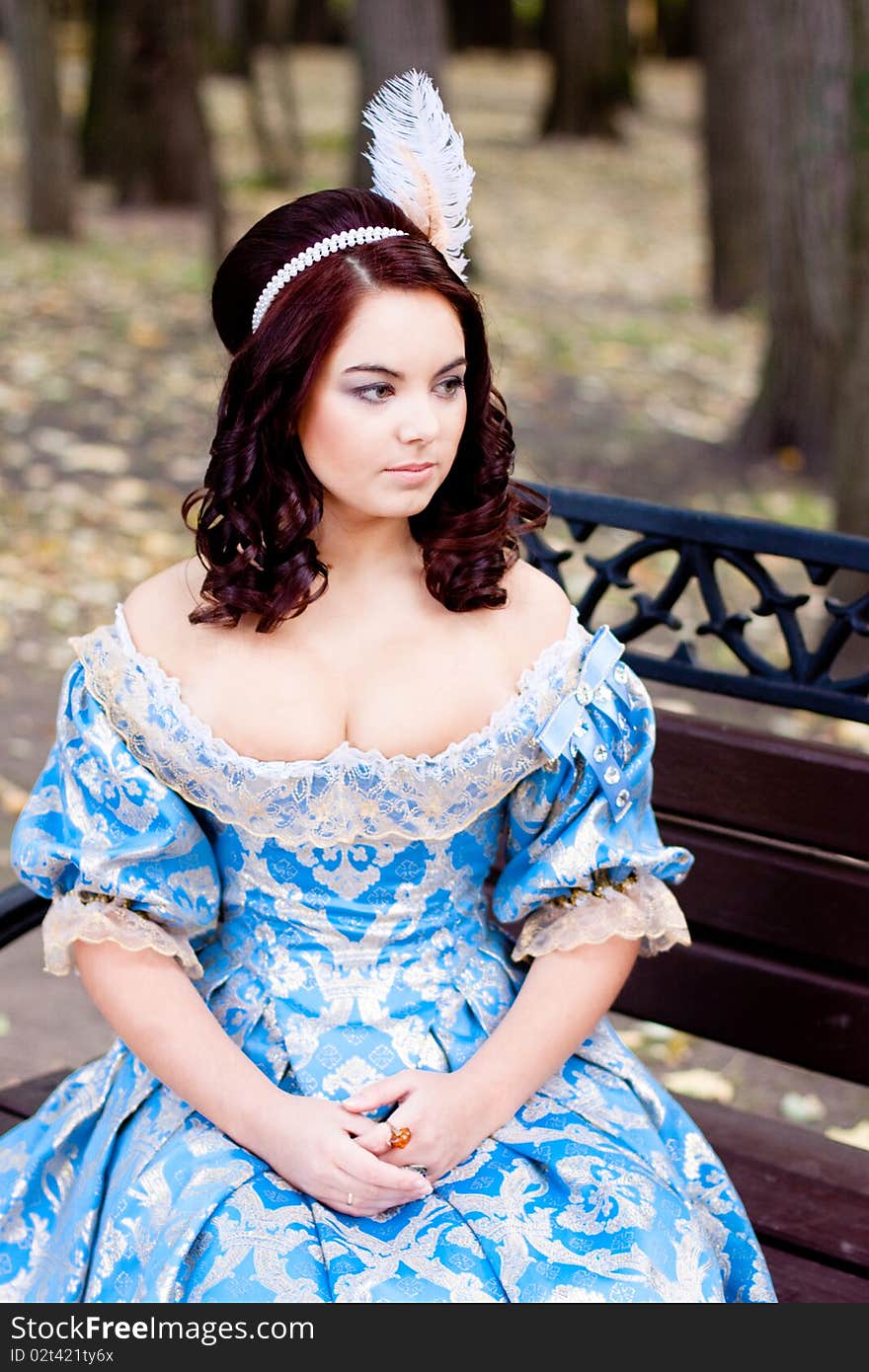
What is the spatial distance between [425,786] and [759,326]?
32.1 ft

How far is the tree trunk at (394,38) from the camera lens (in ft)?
30.3

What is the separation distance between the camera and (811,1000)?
2.68 metres

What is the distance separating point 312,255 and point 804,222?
20.9 ft

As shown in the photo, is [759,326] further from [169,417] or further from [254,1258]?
[254,1258]

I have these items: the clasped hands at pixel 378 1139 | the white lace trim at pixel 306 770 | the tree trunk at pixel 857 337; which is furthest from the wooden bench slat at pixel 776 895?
the tree trunk at pixel 857 337

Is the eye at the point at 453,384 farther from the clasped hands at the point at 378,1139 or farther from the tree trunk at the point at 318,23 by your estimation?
the tree trunk at the point at 318,23

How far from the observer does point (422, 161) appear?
80.4 inches

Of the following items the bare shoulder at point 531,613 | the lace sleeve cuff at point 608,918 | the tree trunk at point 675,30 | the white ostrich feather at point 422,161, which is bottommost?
the tree trunk at point 675,30

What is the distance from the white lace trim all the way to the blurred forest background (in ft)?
2.77

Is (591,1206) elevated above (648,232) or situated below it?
above

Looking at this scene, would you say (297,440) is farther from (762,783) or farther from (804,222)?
(804,222)

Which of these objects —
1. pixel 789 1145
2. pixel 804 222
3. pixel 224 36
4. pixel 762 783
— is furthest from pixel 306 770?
pixel 224 36

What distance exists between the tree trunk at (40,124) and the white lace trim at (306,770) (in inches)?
388

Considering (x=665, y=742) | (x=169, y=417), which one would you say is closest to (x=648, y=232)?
(x=169, y=417)
